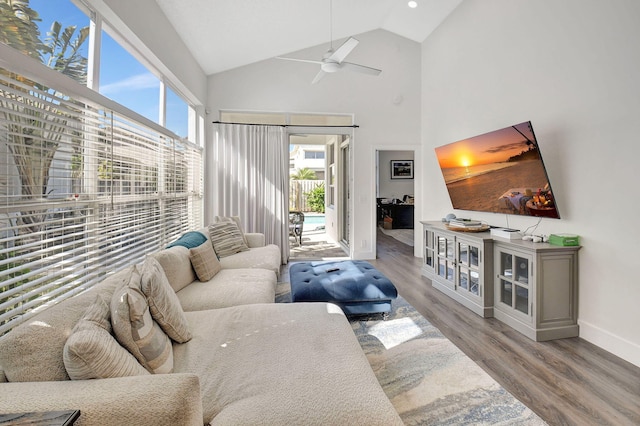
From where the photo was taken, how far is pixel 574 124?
2.53 meters

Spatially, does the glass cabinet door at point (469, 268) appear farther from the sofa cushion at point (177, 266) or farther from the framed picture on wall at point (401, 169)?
the framed picture on wall at point (401, 169)

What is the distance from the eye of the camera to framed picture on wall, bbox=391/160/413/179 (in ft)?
31.1

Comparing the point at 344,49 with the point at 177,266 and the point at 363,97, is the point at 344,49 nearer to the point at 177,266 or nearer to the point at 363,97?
the point at 363,97

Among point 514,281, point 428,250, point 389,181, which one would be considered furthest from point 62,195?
point 389,181

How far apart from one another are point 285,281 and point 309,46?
3842mm

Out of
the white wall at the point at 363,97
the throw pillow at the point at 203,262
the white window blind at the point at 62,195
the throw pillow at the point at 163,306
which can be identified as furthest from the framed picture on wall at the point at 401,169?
the throw pillow at the point at 163,306

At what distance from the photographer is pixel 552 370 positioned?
2.03m

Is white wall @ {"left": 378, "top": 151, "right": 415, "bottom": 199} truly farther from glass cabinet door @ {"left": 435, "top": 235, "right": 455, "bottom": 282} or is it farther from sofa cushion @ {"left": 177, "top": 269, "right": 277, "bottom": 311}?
sofa cushion @ {"left": 177, "top": 269, "right": 277, "bottom": 311}

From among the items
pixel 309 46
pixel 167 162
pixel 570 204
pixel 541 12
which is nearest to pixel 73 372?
pixel 167 162

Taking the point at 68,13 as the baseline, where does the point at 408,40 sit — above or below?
above

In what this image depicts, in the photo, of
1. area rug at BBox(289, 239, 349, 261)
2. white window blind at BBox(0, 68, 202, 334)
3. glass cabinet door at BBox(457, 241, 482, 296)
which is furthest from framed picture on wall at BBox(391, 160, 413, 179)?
white window blind at BBox(0, 68, 202, 334)

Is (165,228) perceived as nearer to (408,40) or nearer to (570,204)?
(570,204)

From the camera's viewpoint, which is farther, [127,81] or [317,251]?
[317,251]

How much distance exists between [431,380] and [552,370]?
87 centimetres
